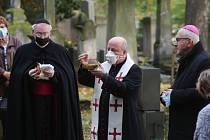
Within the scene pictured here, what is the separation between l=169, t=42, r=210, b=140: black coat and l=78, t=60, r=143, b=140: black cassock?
1.69 ft

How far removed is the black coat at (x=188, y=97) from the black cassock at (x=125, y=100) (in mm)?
515

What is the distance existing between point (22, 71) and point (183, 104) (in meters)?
2.04

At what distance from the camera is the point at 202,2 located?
13.0 m

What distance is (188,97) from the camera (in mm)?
6891

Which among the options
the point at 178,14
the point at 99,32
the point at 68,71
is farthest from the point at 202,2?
the point at 178,14

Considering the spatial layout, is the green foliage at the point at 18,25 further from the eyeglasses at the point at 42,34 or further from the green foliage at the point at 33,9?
the eyeglasses at the point at 42,34

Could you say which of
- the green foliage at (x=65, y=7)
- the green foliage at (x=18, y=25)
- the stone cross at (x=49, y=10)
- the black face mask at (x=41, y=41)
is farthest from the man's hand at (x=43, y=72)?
the green foliage at (x=65, y=7)

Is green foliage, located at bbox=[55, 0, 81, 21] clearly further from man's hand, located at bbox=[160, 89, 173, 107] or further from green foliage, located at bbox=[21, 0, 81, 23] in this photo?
man's hand, located at bbox=[160, 89, 173, 107]

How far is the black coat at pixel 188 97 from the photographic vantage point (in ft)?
22.7

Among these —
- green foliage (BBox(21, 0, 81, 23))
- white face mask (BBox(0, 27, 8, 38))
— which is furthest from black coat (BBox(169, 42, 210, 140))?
green foliage (BBox(21, 0, 81, 23))

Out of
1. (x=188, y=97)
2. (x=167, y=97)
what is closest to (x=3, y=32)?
(x=167, y=97)

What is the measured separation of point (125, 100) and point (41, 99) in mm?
1051

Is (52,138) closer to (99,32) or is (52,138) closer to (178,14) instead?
(99,32)

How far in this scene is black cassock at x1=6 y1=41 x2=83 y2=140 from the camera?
7703mm
